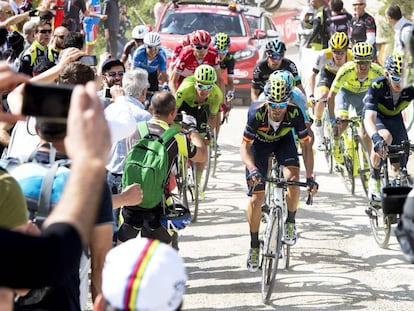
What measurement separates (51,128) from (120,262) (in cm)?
124

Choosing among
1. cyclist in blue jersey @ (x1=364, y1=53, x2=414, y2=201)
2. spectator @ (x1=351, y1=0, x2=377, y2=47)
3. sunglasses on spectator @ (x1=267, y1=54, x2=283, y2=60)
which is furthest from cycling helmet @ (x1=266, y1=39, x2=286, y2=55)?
spectator @ (x1=351, y1=0, x2=377, y2=47)

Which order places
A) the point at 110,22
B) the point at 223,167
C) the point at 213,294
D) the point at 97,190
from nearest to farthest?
the point at 97,190
the point at 213,294
the point at 223,167
the point at 110,22

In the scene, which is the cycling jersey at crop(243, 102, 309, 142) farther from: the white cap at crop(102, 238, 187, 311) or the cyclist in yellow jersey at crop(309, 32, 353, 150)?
the white cap at crop(102, 238, 187, 311)

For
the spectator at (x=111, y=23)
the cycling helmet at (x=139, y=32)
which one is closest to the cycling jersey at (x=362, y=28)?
the cycling helmet at (x=139, y=32)

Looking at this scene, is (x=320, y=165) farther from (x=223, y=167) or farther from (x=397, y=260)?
(x=397, y=260)

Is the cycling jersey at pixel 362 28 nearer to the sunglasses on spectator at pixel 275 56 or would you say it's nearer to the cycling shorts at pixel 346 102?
the cycling shorts at pixel 346 102

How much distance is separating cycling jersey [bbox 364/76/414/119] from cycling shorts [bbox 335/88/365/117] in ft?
7.53

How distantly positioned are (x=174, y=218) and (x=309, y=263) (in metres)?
2.70

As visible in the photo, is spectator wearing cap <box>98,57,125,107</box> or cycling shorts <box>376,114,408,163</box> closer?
spectator wearing cap <box>98,57,125,107</box>

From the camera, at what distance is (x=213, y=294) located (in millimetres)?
8773

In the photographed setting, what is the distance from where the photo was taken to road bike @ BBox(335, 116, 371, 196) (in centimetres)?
1237

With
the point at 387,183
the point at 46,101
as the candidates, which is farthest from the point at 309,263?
the point at 46,101

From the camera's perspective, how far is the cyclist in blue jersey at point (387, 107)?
1050 centimetres

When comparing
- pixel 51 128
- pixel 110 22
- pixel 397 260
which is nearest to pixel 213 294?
pixel 397 260
